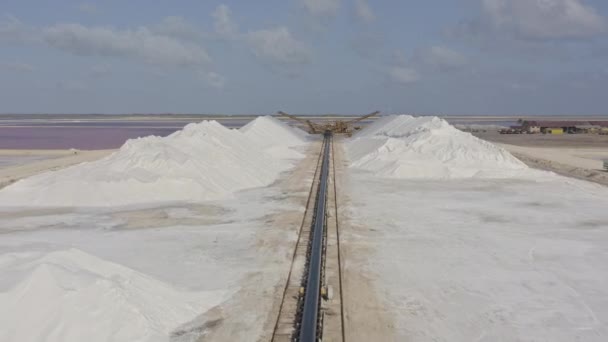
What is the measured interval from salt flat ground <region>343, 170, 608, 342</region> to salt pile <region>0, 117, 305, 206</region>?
16.8ft

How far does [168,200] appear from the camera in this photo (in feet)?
64.2

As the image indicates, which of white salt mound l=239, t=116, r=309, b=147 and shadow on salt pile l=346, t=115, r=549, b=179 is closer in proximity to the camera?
shadow on salt pile l=346, t=115, r=549, b=179

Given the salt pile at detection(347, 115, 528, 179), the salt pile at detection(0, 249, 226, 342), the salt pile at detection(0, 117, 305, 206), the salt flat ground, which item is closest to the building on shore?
the salt pile at detection(347, 115, 528, 179)

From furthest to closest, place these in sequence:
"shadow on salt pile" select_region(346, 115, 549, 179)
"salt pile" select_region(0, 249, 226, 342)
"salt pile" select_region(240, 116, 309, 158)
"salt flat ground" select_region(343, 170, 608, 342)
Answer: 1. "salt pile" select_region(240, 116, 309, 158)
2. "shadow on salt pile" select_region(346, 115, 549, 179)
3. "salt flat ground" select_region(343, 170, 608, 342)
4. "salt pile" select_region(0, 249, 226, 342)

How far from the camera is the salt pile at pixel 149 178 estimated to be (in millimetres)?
19328

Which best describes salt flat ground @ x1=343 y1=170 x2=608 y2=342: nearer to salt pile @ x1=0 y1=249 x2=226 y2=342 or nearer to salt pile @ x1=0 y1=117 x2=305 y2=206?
salt pile @ x1=0 y1=249 x2=226 y2=342

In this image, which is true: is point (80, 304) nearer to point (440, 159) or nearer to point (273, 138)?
Result: point (440, 159)

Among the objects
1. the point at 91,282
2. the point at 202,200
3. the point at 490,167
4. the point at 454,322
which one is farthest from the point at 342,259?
the point at 490,167

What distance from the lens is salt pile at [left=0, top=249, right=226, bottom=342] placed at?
24.6 ft

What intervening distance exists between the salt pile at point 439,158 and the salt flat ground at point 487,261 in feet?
15.5

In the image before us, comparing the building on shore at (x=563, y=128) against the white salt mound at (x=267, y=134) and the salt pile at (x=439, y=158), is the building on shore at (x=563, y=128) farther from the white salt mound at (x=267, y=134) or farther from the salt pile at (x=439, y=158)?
the salt pile at (x=439, y=158)

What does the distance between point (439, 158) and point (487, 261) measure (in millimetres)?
17780

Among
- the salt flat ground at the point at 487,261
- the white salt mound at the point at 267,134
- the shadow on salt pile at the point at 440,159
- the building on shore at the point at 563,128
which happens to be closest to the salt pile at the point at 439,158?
the shadow on salt pile at the point at 440,159

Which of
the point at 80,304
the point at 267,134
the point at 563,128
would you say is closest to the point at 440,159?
the point at 267,134
